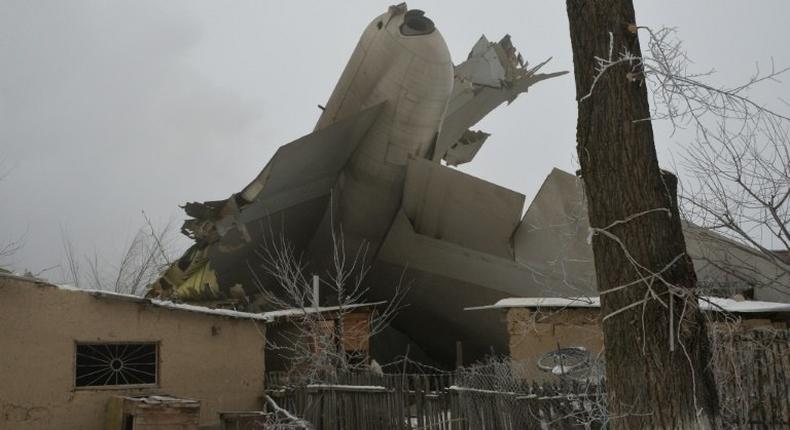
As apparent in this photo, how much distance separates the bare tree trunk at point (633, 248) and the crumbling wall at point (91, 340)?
10.2 m

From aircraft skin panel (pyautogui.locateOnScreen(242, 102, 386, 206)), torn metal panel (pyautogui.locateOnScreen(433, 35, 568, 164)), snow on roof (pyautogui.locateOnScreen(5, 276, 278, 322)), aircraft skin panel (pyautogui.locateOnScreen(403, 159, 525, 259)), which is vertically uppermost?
torn metal panel (pyautogui.locateOnScreen(433, 35, 568, 164))

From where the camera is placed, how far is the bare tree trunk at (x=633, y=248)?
13.4 feet

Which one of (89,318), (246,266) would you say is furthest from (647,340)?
(246,266)

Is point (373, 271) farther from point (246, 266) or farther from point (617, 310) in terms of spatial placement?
point (617, 310)

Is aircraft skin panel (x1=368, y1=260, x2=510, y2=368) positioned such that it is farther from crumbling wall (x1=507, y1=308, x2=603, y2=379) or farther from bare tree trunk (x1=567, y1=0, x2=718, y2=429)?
bare tree trunk (x1=567, y1=0, x2=718, y2=429)

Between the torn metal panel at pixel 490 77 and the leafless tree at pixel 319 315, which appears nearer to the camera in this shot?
the leafless tree at pixel 319 315

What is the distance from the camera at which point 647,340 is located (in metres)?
4.13

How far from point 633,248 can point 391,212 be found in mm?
18462

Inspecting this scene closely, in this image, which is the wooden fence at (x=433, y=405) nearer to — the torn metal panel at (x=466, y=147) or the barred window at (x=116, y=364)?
the barred window at (x=116, y=364)

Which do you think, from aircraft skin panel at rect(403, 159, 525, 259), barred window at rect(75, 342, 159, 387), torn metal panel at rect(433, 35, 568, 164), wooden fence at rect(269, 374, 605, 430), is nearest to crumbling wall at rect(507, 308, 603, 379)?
wooden fence at rect(269, 374, 605, 430)

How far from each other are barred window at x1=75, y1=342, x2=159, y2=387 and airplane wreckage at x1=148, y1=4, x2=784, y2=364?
678cm

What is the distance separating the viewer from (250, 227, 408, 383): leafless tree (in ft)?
50.0

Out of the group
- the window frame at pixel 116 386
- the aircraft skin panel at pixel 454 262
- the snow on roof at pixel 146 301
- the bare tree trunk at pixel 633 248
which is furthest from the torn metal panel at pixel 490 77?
the bare tree trunk at pixel 633 248

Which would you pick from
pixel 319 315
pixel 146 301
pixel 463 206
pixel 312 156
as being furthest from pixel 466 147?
pixel 146 301
